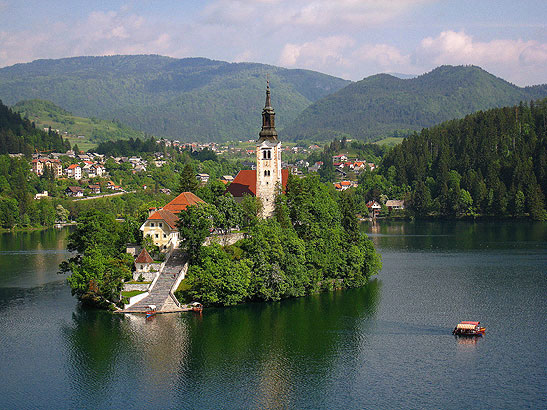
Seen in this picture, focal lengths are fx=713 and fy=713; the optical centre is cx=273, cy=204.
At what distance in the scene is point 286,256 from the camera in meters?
66.2

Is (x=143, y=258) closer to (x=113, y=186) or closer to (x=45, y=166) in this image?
(x=45, y=166)

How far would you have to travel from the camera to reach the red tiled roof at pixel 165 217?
7088cm

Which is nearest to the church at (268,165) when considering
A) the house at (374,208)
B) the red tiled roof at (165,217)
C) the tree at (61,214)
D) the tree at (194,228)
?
the red tiled roof at (165,217)

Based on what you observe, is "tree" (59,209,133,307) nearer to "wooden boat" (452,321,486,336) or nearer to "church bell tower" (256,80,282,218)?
"church bell tower" (256,80,282,218)

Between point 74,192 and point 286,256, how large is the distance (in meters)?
105

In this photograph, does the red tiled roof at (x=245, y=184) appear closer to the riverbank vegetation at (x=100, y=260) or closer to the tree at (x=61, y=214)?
the riverbank vegetation at (x=100, y=260)

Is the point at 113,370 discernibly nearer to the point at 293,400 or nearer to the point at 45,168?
the point at 293,400

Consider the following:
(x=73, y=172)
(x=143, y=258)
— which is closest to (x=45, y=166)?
(x=73, y=172)

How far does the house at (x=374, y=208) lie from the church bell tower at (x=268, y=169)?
→ 75956 mm

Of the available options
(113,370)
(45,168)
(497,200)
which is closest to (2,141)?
(45,168)

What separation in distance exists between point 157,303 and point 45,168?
112719 mm

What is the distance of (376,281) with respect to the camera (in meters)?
74.7

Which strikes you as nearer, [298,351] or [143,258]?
[298,351]

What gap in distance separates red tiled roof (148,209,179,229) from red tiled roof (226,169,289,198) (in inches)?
383
